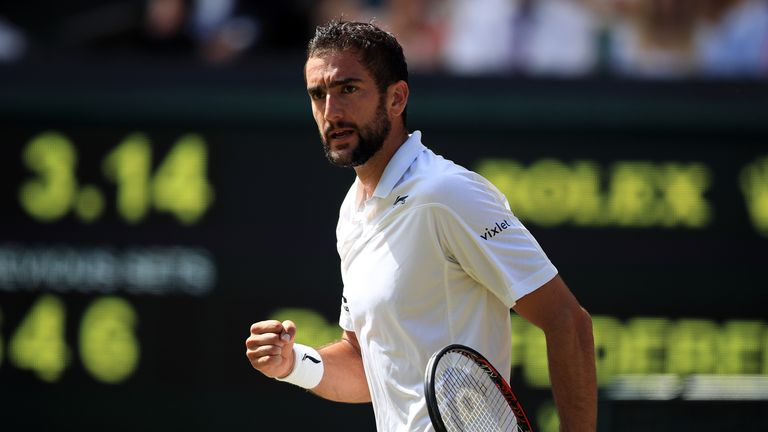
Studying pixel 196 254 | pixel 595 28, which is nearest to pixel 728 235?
pixel 595 28

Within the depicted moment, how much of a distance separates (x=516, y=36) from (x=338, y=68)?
3352 mm

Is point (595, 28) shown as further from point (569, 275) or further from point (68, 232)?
point (68, 232)

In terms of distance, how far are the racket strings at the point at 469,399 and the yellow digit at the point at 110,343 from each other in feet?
9.57

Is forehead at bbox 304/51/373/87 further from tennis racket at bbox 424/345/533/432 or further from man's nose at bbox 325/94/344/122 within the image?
tennis racket at bbox 424/345/533/432

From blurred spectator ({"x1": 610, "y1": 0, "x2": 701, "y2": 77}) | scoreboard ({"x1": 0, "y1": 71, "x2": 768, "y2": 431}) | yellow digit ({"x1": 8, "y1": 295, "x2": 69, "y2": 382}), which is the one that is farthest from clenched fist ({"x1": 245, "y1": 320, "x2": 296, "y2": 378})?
blurred spectator ({"x1": 610, "y1": 0, "x2": 701, "y2": 77})

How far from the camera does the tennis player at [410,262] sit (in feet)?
9.16

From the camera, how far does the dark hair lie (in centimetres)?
300

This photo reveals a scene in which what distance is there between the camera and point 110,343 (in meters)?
5.50

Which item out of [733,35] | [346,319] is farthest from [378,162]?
[733,35]

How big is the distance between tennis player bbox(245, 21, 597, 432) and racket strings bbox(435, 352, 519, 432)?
9 centimetres

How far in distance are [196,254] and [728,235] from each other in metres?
2.11

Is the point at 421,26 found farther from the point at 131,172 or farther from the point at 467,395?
the point at 467,395

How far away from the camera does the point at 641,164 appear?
544cm

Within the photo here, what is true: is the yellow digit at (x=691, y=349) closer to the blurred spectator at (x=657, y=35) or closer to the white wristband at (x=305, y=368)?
the blurred spectator at (x=657, y=35)
